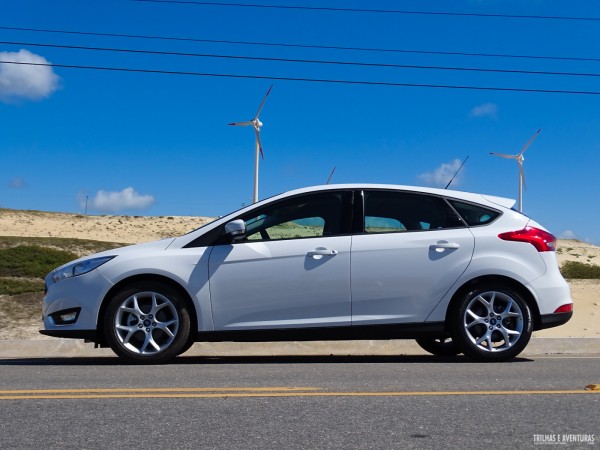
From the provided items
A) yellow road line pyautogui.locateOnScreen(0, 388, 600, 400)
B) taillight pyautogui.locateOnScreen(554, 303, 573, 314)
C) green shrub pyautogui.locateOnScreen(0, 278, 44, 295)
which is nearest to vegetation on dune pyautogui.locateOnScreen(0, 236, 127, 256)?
green shrub pyautogui.locateOnScreen(0, 278, 44, 295)

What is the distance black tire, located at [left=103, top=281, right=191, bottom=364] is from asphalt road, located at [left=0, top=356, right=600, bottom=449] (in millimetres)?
229

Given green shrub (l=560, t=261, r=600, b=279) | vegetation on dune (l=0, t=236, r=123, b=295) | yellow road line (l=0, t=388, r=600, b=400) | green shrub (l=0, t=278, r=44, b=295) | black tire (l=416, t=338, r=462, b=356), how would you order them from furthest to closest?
green shrub (l=560, t=261, r=600, b=279)
vegetation on dune (l=0, t=236, r=123, b=295)
green shrub (l=0, t=278, r=44, b=295)
black tire (l=416, t=338, r=462, b=356)
yellow road line (l=0, t=388, r=600, b=400)

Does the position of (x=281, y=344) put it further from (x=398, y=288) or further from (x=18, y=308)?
(x=18, y=308)

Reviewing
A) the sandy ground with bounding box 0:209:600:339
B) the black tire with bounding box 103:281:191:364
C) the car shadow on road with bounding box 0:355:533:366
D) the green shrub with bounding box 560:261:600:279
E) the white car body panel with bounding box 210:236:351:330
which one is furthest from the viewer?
the sandy ground with bounding box 0:209:600:339

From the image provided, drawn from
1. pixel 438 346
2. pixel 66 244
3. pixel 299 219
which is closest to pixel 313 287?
pixel 299 219

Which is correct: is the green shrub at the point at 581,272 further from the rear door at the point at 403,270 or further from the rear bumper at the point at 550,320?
the rear door at the point at 403,270

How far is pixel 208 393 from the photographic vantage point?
6.05m

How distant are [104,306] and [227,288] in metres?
1.13

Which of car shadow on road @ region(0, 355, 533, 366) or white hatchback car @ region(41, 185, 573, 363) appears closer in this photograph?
white hatchback car @ region(41, 185, 573, 363)

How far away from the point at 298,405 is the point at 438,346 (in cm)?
421

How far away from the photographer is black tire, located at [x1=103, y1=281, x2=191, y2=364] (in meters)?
8.09

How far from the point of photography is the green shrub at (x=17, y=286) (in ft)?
51.5

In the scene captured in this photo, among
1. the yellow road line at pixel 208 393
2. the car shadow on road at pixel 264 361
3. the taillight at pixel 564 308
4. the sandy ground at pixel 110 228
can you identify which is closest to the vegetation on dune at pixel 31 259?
the car shadow on road at pixel 264 361

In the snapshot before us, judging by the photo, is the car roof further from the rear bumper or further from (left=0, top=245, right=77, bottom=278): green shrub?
(left=0, top=245, right=77, bottom=278): green shrub
